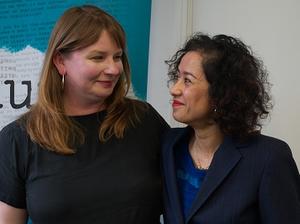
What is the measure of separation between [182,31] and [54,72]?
65 cm

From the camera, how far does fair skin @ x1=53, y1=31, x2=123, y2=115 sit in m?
1.32

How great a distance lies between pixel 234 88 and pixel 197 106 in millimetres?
127

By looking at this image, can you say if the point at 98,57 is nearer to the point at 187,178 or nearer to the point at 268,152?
→ the point at 187,178

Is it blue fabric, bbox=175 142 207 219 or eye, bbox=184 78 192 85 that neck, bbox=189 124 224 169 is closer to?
blue fabric, bbox=175 142 207 219

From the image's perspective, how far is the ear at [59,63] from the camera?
4.57 feet

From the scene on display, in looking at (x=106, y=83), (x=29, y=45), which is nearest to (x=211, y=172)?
(x=106, y=83)

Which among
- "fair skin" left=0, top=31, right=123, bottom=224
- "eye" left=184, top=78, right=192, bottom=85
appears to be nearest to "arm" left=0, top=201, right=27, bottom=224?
"fair skin" left=0, top=31, right=123, bottom=224

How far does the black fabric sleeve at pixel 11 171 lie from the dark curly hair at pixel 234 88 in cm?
67

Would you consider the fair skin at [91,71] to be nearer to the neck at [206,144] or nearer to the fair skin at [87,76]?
the fair skin at [87,76]

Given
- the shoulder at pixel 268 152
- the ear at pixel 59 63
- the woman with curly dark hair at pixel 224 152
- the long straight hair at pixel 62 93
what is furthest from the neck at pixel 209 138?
the ear at pixel 59 63

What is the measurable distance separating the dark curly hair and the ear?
47 centimetres

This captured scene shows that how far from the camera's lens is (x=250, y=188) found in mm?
1173

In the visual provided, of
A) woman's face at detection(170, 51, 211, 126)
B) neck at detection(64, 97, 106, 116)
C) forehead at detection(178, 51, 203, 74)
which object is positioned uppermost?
forehead at detection(178, 51, 203, 74)

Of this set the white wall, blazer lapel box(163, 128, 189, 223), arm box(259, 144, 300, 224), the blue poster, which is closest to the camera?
arm box(259, 144, 300, 224)
